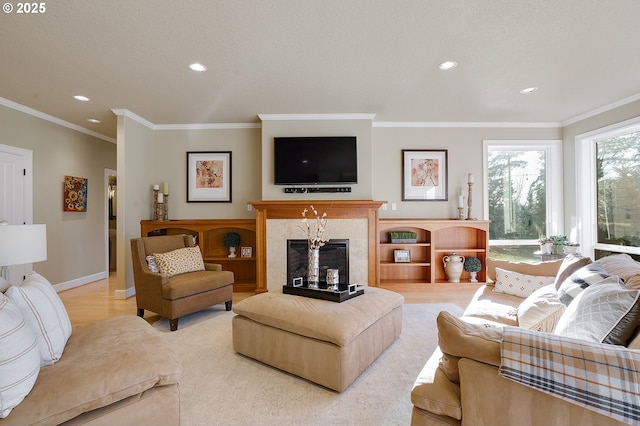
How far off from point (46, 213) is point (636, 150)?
8.21 m

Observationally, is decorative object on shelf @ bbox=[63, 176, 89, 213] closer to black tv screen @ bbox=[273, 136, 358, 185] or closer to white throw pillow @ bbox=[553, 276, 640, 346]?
black tv screen @ bbox=[273, 136, 358, 185]

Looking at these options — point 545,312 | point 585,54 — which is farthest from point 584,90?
point 545,312

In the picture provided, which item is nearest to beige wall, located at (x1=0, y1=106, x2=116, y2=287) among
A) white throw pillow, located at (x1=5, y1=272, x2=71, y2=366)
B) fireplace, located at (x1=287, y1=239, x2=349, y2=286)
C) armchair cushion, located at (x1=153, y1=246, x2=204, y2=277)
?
armchair cushion, located at (x1=153, y1=246, x2=204, y2=277)

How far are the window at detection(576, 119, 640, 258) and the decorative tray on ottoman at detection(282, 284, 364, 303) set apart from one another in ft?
12.9

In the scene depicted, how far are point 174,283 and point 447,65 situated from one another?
3.51 meters

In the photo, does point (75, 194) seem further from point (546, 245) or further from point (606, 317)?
point (546, 245)

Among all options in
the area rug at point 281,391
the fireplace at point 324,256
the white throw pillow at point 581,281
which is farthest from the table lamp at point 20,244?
the white throw pillow at point 581,281

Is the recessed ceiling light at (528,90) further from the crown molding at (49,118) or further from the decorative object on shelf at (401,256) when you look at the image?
the crown molding at (49,118)

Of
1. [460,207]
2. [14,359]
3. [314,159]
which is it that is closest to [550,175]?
[460,207]

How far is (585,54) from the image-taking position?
2.82 m

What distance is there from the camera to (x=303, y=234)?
14.6 ft

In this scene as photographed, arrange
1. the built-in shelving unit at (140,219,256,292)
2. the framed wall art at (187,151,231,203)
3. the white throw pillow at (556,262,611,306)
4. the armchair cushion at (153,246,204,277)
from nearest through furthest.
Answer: the white throw pillow at (556,262,611,306), the armchair cushion at (153,246,204,277), the built-in shelving unit at (140,219,256,292), the framed wall art at (187,151,231,203)

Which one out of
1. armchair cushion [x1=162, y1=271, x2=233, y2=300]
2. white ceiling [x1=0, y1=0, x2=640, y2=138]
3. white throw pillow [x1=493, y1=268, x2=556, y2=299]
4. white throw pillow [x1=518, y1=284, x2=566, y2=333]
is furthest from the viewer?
armchair cushion [x1=162, y1=271, x2=233, y2=300]

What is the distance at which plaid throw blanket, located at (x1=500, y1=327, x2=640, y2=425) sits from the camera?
0.91 metres
